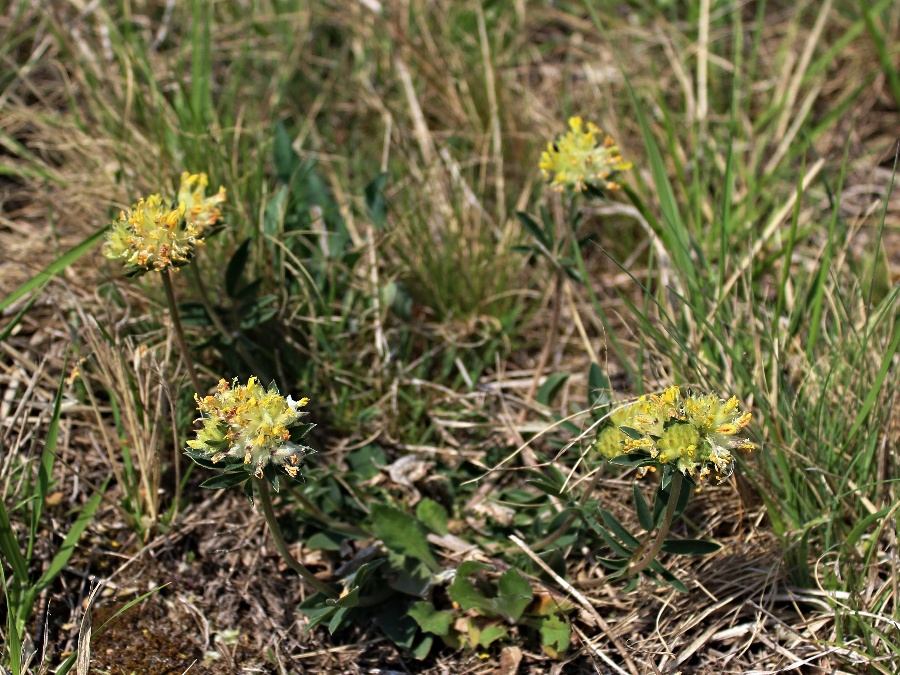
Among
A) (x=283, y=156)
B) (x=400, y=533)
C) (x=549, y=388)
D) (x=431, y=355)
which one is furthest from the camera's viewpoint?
(x=283, y=156)

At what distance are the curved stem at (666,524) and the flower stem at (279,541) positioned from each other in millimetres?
662

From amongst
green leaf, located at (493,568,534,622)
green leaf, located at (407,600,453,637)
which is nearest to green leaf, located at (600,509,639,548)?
green leaf, located at (493,568,534,622)

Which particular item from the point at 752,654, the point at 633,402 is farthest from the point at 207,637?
the point at 752,654

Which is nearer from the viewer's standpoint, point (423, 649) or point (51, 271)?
point (423, 649)

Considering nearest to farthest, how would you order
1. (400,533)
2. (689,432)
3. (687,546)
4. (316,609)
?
(689,432) < (687,546) < (316,609) < (400,533)

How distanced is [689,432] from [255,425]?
78 centimetres

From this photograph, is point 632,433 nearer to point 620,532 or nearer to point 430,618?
point 620,532

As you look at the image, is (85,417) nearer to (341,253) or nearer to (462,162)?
(341,253)

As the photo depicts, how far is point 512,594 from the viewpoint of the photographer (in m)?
2.17

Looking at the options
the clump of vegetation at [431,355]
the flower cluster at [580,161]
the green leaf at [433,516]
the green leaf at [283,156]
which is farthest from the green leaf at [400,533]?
the green leaf at [283,156]

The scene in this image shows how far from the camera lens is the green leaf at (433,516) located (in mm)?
2408

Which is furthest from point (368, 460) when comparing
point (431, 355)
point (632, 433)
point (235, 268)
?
point (632, 433)

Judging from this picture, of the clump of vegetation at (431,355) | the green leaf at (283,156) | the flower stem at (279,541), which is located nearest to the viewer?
the flower stem at (279,541)

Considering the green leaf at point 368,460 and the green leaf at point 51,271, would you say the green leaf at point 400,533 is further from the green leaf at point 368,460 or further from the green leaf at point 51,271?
the green leaf at point 51,271
